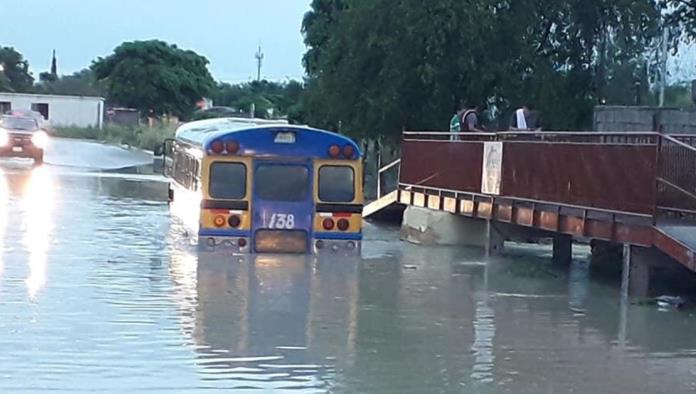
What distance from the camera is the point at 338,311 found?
590 inches

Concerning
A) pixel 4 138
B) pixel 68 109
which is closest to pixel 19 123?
pixel 4 138

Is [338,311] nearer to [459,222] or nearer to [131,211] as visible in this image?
[459,222]

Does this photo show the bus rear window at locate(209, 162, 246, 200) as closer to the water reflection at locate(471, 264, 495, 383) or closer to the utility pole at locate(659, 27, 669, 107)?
the water reflection at locate(471, 264, 495, 383)

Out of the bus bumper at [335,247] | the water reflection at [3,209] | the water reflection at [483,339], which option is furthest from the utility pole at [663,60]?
the water reflection at [3,209]

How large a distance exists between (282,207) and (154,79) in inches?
2644

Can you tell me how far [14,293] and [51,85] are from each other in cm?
11493

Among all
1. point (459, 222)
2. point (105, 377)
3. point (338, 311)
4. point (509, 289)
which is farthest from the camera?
point (459, 222)

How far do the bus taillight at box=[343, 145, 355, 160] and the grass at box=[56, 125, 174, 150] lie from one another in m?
41.2

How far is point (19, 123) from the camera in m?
46.9

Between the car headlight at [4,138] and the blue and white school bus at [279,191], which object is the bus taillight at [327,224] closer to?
the blue and white school bus at [279,191]

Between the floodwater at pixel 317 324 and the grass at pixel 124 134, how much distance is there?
1653 inches

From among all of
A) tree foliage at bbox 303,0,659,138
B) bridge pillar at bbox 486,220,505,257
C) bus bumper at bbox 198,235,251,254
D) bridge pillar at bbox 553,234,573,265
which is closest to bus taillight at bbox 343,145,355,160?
bus bumper at bbox 198,235,251,254

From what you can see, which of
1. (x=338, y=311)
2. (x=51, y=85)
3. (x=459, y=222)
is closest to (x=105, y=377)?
(x=338, y=311)

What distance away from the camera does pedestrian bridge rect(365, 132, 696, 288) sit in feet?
51.9
